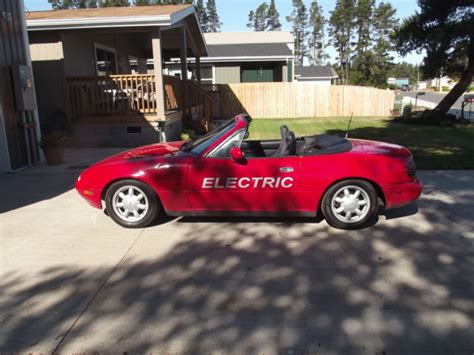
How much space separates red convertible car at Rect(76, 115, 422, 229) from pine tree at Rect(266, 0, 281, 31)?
89.0m

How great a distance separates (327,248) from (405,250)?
79 cm

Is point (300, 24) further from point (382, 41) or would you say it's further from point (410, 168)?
point (410, 168)

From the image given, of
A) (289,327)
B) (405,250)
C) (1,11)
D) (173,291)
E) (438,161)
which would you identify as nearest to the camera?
(289,327)

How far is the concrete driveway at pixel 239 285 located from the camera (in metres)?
2.86

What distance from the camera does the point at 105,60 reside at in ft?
50.3

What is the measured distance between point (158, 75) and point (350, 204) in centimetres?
784

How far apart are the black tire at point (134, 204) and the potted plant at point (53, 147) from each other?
15.6ft

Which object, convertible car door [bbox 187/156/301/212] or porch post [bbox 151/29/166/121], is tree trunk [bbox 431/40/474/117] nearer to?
porch post [bbox 151/29/166/121]

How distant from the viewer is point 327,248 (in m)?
4.34

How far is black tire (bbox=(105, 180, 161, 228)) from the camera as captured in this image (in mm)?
4875

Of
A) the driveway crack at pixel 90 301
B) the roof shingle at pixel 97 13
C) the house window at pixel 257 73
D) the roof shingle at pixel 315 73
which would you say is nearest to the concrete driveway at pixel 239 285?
the driveway crack at pixel 90 301

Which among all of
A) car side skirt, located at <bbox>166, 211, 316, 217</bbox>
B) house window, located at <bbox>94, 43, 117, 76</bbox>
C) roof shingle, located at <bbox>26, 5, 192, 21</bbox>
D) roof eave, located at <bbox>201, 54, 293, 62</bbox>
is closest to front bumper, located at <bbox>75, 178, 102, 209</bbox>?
car side skirt, located at <bbox>166, 211, 316, 217</bbox>

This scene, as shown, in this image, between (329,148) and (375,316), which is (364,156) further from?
(375,316)

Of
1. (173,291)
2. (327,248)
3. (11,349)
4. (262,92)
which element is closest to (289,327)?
(173,291)
